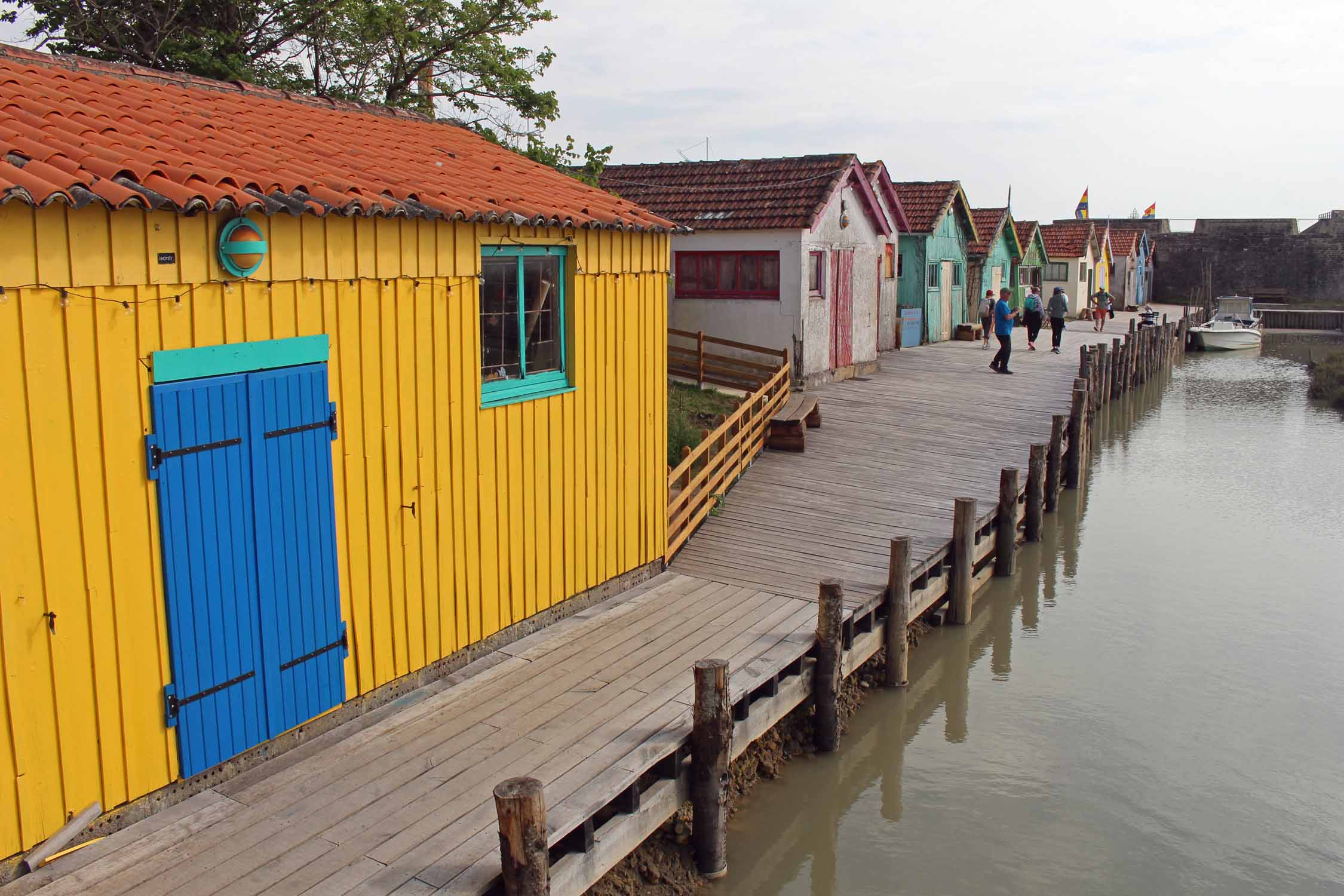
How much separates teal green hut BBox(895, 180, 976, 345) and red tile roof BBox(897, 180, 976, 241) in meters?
0.02

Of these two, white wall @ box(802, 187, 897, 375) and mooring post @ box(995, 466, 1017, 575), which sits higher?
white wall @ box(802, 187, 897, 375)

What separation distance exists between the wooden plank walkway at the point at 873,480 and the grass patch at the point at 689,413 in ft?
3.08

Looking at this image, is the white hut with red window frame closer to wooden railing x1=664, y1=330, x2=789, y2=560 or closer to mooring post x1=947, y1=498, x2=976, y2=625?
wooden railing x1=664, y1=330, x2=789, y2=560

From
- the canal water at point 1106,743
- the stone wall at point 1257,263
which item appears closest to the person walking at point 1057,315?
the canal water at point 1106,743

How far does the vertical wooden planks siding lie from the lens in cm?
528

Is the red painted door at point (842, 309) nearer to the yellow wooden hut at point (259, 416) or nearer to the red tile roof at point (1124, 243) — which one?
the yellow wooden hut at point (259, 416)

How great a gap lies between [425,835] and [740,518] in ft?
23.2

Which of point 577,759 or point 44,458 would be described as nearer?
point 44,458

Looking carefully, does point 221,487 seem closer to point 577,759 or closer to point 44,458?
point 44,458

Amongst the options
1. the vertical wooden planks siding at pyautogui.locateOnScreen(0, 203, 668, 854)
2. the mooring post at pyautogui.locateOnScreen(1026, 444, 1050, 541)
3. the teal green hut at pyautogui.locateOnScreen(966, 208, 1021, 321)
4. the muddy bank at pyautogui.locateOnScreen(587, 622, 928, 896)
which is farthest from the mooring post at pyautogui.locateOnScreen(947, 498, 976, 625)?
the teal green hut at pyautogui.locateOnScreen(966, 208, 1021, 321)

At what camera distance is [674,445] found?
46.9 feet

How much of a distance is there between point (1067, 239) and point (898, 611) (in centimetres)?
4084

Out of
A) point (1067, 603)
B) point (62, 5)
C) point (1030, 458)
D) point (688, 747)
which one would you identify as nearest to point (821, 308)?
point (1030, 458)

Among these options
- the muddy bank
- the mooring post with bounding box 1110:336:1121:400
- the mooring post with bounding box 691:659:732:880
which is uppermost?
the mooring post with bounding box 1110:336:1121:400
